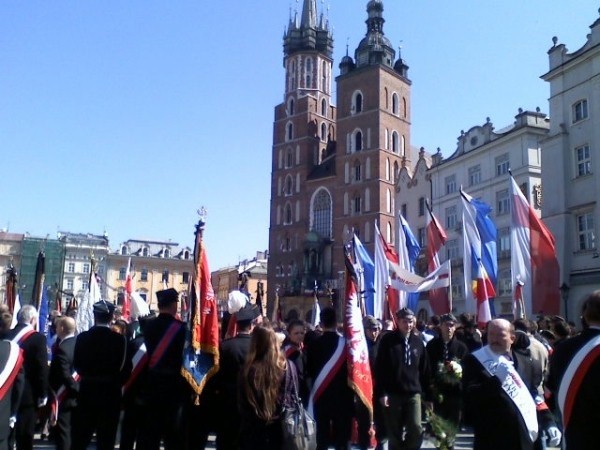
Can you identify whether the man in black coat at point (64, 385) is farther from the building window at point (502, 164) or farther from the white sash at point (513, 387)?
the building window at point (502, 164)

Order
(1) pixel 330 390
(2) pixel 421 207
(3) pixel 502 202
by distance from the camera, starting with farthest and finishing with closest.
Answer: (2) pixel 421 207 < (3) pixel 502 202 < (1) pixel 330 390

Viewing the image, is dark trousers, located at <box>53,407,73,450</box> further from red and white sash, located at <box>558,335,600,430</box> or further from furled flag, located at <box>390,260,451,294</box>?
furled flag, located at <box>390,260,451,294</box>

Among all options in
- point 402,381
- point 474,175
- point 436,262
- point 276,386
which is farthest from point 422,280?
point 474,175

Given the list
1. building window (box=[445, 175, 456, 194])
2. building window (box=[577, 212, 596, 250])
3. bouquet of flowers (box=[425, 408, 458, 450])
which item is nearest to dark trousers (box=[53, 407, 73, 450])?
bouquet of flowers (box=[425, 408, 458, 450])

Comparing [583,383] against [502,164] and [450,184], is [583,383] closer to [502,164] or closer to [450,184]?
[502,164]

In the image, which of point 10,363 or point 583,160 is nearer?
point 10,363

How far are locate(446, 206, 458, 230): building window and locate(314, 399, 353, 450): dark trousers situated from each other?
34734 mm

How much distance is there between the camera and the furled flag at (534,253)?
1612 cm

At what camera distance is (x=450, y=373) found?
8797 millimetres

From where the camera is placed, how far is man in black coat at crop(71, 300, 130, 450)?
25.2 feet

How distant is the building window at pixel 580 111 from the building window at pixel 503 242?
34.8 feet

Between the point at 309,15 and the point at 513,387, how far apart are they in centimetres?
8661

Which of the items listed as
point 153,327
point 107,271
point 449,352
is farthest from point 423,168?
point 107,271

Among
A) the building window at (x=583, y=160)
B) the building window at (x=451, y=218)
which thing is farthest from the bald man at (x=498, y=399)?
the building window at (x=451, y=218)
